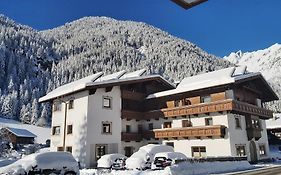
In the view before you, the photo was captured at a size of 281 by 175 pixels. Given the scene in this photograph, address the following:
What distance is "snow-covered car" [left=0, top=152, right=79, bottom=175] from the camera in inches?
581

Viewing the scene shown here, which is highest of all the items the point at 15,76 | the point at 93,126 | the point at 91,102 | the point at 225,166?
the point at 15,76

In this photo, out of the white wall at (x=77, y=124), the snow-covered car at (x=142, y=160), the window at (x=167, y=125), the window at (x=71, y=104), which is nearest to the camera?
the snow-covered car at (x=142, y=160)

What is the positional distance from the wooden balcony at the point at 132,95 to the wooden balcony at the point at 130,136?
4285 mm

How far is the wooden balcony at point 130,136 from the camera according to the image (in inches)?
1288

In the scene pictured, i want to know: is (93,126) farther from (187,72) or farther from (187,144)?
(187,72)

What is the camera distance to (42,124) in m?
104

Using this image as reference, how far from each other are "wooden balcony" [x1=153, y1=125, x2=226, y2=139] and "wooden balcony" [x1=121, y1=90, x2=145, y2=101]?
4.73m

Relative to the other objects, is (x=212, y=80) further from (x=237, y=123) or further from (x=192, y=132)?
(x=192, y=132)

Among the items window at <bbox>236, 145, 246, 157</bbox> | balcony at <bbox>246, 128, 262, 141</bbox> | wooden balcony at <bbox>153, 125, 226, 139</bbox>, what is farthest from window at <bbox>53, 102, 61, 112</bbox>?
balcony at <bbox>246, 128, 262, 141</bbox>

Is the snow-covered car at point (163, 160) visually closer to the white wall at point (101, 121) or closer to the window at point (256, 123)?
the white wall at point (101, 121)

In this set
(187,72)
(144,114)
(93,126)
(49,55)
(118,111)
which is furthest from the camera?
(49,55)

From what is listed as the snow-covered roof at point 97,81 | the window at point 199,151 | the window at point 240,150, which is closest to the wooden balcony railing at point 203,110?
the window at point 240,150

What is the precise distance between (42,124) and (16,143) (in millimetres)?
32496

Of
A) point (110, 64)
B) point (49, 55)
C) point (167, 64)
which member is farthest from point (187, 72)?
point (49, 55)
